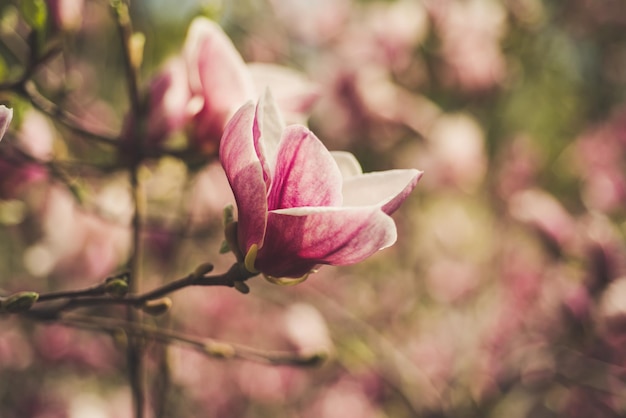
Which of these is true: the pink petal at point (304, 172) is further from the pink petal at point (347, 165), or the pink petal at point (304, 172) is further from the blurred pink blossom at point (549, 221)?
the blurred pink blossom at point (549, 221)

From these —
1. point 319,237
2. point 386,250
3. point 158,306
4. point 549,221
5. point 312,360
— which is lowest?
point 386,250

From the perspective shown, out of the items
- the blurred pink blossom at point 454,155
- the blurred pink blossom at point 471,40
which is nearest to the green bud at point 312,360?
the blurred pink blossom at point 454,155

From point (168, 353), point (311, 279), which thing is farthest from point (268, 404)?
point (168, 353)

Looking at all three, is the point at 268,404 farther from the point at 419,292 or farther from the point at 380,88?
the point at 380,88


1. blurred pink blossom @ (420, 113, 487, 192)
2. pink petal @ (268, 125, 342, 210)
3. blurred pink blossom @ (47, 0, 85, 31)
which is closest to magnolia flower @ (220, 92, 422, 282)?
pink petal @ (268, 125, 342, 210)

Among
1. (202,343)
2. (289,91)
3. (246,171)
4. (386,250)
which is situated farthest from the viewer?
(386,250)

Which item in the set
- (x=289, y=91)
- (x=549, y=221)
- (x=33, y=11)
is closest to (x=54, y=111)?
(x=33, y=11)

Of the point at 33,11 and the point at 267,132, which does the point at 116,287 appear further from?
the point at 33,11
